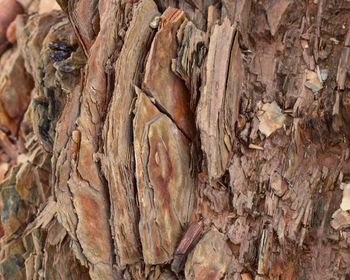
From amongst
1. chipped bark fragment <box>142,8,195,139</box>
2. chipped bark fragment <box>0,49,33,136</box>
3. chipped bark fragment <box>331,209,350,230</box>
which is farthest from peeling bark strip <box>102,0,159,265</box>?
chipped bark fragment <box>0,49,33,136</box>

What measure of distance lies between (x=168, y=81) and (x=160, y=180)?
2396mm

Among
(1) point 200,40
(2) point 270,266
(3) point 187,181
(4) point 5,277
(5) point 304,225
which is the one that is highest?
(1) point 200,40

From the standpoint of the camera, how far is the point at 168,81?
464 inches

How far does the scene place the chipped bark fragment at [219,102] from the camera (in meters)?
11.2

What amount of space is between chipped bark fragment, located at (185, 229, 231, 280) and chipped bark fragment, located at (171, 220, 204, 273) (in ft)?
0.53

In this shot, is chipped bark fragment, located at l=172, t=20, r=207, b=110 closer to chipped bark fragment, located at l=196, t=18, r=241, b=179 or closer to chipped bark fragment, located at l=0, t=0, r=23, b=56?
chipped bark fragment, located at l=196, t=18, r=241, b=179

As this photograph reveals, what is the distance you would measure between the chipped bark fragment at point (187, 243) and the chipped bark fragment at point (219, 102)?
4.35 feet

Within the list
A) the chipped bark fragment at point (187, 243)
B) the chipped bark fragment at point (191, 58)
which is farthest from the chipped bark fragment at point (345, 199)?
the chipped bark fragment at point (191, 58)

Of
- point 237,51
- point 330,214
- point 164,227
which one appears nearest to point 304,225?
point 330,214

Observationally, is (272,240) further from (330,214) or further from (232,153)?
(232,153)

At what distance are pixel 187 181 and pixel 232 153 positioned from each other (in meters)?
1.28

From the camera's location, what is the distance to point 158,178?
37.9ft

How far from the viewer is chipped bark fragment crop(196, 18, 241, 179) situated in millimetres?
11188

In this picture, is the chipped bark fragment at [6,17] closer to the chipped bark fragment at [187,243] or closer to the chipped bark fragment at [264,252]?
the chipped bark fragment at [187,243]
